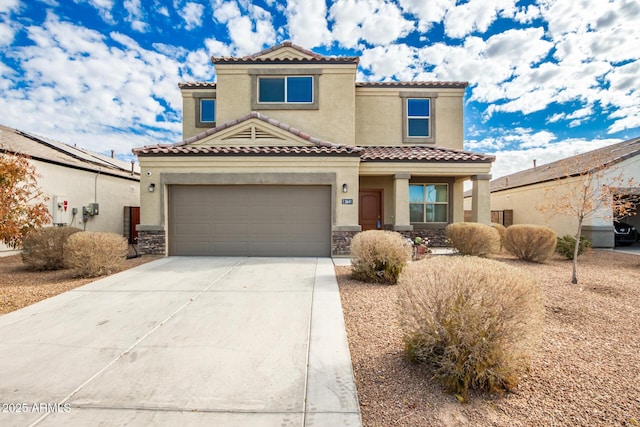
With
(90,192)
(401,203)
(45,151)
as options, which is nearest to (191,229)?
(90,192)

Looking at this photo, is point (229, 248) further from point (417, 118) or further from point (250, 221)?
point (417, 118)

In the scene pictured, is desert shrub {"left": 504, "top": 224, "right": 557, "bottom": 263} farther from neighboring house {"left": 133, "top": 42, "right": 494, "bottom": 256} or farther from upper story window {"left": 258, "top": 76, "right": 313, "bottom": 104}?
upper story window {"left": 258, "top": 76, "right": 313, "bottom": 104}

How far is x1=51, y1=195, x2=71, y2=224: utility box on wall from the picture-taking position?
11.8m

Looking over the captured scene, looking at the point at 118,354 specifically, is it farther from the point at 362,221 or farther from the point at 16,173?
the point at 362,221

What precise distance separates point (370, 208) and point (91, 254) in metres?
9.88

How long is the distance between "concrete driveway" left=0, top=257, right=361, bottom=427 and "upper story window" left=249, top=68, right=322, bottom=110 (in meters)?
8.46

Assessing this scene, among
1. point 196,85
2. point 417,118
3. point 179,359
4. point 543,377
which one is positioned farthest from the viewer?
point 196,85

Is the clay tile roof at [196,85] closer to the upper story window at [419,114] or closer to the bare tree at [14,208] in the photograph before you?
the bare tree at [14,208]

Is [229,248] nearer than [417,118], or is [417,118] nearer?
[229,248]

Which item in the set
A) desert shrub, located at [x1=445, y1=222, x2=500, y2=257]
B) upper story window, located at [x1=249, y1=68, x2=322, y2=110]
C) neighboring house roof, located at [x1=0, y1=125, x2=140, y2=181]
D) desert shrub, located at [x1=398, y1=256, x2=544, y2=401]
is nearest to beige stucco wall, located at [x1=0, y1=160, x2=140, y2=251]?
neighboring house roof, located at [x1=0, y1=125, x2=140, y2=181]

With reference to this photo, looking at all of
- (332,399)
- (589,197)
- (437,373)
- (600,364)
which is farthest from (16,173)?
(589,197)

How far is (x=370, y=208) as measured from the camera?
42.3 ft

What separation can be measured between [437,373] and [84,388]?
3.58m

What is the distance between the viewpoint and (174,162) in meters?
9.82
